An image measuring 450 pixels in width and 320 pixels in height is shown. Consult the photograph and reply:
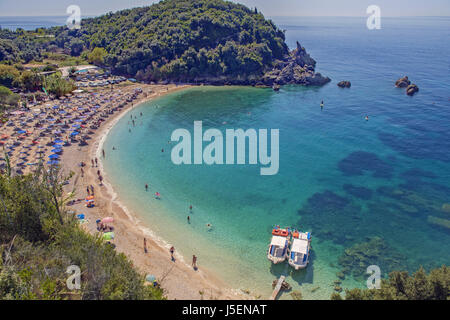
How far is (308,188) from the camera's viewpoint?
4088 cm

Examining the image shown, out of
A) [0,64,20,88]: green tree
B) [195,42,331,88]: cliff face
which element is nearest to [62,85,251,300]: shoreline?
[0,64,20,88]: green tree

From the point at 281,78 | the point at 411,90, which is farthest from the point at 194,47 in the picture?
the point at 411,90

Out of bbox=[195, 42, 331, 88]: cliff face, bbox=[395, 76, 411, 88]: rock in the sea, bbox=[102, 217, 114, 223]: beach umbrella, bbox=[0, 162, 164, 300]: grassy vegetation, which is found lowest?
bbox=[102, 217, 114, 223]: beach umbrella

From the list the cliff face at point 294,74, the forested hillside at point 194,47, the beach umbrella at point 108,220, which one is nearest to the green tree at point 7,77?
the forested hillside at point 194,47

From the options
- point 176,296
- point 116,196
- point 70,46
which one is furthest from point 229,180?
point 70,46

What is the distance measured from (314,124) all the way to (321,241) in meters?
39.2

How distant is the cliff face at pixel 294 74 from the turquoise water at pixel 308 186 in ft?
71.5

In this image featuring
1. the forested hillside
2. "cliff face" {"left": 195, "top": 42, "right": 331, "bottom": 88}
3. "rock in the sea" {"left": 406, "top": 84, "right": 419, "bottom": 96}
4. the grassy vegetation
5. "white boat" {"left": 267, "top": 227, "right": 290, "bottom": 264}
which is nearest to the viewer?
the grassy vegetation

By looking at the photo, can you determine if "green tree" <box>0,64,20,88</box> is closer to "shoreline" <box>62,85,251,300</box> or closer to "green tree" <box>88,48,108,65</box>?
"green tree" <box>88,48,108,65</box>

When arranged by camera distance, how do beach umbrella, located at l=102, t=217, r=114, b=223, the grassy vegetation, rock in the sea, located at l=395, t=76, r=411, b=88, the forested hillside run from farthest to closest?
1. the forested hillside
2. rock in the sea, located at l=395, t=76, r=411, b=88
3. beach umbrella, located at l=102, t=217, r=114, b=223
4. the grassy vegetation

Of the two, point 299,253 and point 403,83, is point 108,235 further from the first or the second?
point 403,83

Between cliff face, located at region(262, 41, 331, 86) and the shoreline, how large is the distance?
70239 millimetres

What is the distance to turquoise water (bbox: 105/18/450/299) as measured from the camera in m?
29.4
